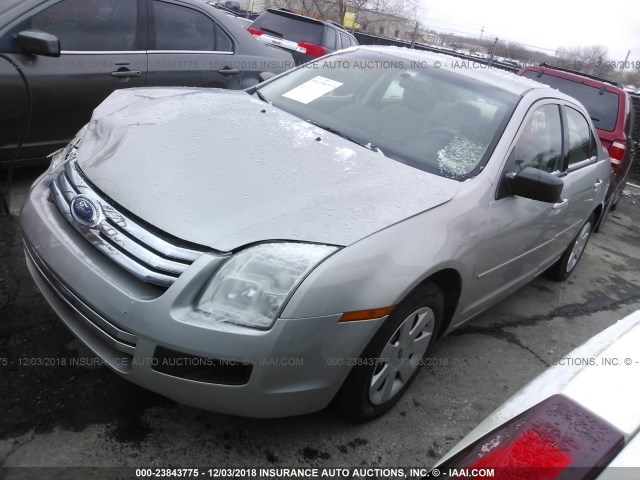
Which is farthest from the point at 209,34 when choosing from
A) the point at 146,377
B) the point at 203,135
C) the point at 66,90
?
the point at 146,377

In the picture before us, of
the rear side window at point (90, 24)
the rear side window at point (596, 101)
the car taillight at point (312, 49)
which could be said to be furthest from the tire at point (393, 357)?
the car taillight at point (312, 49)

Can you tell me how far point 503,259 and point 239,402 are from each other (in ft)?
5.51

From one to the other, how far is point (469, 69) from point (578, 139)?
42.2 inches

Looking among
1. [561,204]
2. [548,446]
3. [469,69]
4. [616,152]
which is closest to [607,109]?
[616,152]

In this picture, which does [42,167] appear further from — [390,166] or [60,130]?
[390,166]

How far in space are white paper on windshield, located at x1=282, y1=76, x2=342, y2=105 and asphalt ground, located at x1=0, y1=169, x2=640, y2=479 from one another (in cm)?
166

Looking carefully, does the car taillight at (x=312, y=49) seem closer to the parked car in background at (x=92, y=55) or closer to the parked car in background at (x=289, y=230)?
the parked car in background at (x=92, y=55)

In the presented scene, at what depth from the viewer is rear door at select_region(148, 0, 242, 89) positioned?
4.54 meters

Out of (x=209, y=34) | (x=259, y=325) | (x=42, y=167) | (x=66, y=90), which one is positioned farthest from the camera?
(x=209, y=34)

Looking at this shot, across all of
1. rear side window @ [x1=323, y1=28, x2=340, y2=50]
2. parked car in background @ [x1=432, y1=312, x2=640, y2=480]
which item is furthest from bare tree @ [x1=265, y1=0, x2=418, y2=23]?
parked car in background @ [x1=432, y1=312, x2=640, y2=480]

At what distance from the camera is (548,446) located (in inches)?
46.4

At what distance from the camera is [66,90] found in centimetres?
396

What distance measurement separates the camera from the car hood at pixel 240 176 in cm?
205

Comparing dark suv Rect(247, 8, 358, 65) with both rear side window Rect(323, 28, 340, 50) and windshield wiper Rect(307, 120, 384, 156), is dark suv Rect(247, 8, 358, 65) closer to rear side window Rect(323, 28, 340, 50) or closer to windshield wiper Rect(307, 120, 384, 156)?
rear side window Rect(323, 28, 340, 50)
